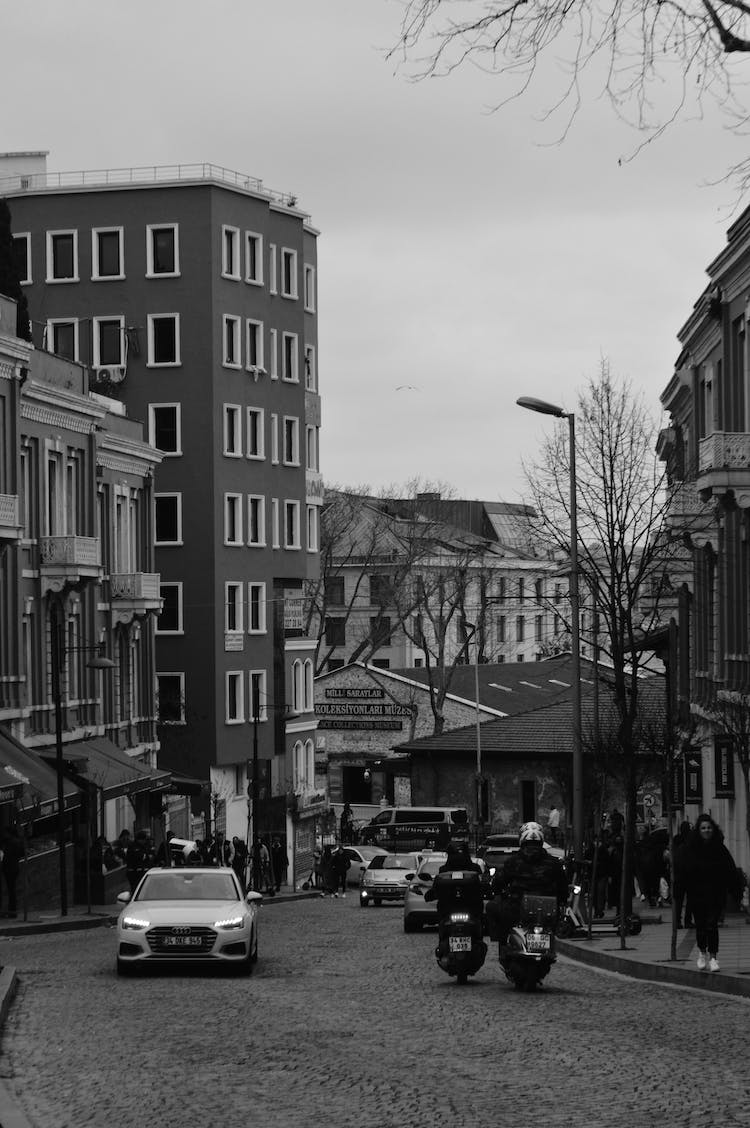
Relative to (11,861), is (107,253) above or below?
above

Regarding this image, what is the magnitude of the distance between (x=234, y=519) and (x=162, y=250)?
981 centimetres

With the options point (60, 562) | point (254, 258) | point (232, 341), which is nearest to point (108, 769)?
point (60, 562)

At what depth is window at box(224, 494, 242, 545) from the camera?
233ft

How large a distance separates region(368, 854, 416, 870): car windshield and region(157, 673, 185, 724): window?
21199mm

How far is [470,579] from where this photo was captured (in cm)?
9869

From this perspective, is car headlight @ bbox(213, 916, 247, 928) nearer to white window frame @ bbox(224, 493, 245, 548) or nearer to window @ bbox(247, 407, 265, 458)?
white window frame @ bbox(224, 493, 245, 548)

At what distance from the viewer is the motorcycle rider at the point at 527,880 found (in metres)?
18.9

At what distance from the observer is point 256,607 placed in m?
72.6

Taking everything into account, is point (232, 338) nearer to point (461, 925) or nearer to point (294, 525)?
point (294, 525)

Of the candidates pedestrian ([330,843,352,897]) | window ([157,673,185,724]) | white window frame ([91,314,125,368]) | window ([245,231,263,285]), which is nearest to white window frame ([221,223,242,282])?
window ([245,231,263,285])

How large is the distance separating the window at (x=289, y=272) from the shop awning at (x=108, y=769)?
87.0 feet

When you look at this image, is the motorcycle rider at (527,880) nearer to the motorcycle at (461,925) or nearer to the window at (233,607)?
the motorcycle at (461,925)

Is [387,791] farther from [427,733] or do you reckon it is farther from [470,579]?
[470,579]

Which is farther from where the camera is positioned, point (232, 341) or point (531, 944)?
point (232, 341)
